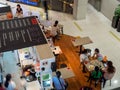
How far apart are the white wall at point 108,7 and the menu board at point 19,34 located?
6.70 m

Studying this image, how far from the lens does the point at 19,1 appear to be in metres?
17.5

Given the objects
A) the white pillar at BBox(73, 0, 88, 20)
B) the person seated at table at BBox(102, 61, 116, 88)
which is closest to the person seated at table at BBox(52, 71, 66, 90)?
the person seated at table at BBox(102, 61, 116, 88)

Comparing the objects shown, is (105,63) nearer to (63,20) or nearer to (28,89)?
(28,89)

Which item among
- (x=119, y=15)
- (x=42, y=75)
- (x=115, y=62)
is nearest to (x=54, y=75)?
(x=42, y=75)

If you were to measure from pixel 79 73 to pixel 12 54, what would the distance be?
346cm

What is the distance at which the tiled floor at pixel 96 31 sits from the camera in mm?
11781

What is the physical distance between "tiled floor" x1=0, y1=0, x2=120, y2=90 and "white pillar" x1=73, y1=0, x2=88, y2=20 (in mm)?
325

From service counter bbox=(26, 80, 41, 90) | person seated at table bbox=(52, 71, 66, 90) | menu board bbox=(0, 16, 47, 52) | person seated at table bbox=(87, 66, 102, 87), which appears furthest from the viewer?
person seated at table bbox=(87, 66, 102, 87)

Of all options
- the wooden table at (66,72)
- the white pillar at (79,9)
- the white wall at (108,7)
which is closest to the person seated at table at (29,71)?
the wooden table at (66,72)

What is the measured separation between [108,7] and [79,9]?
1941mm

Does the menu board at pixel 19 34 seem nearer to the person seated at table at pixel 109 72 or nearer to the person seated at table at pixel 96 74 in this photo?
the person seated at table at pixel 96 74

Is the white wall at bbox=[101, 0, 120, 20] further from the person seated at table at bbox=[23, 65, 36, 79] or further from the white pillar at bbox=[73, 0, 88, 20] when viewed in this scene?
the person seated at table at bbox=[23, 65, 36, 79]

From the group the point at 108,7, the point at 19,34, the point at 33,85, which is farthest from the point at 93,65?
the point at 108,7

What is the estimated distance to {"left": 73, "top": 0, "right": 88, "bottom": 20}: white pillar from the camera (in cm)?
1439
